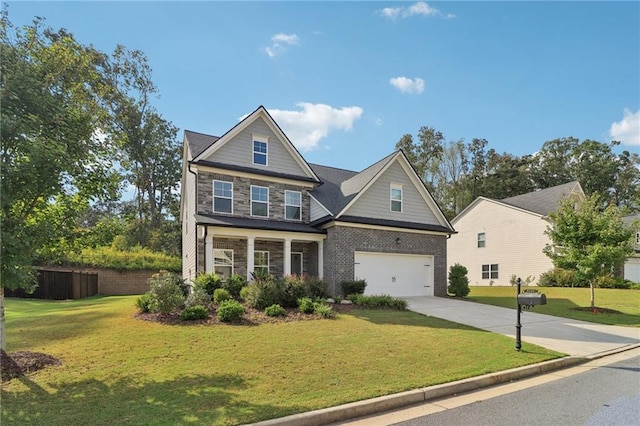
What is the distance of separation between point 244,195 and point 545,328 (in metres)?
12.8

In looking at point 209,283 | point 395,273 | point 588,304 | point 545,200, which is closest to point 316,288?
point 209,283

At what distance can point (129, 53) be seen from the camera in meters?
35.6

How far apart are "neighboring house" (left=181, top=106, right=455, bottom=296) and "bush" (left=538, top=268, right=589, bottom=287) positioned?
10.2 meters

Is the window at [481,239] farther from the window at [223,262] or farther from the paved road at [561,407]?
the paved road at [561,407]

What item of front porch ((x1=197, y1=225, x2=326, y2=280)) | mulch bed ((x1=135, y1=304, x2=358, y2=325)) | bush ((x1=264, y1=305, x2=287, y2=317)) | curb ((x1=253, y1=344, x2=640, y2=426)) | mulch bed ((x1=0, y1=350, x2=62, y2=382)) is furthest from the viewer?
front porch ((x1=197, y1=225, x2=326, y2=280))

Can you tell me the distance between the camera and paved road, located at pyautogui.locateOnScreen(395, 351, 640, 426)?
15.4ft

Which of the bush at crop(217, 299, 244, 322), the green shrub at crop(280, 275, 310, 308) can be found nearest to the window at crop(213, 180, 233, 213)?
the green shrub at crop(280, 275, 310, 308)

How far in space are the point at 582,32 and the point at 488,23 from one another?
109 inches

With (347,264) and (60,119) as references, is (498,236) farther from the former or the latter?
(60,119)

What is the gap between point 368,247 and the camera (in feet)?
56.1

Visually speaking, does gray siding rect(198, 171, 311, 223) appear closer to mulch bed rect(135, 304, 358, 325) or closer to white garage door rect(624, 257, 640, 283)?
mulch bed rect(135, 304, 358, 325)

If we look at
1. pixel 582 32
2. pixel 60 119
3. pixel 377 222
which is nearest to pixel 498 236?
pixel 377 222

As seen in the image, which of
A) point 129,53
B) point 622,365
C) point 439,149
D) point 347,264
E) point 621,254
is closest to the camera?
point 622,365

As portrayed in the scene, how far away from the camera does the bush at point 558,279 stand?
23.3 meters
